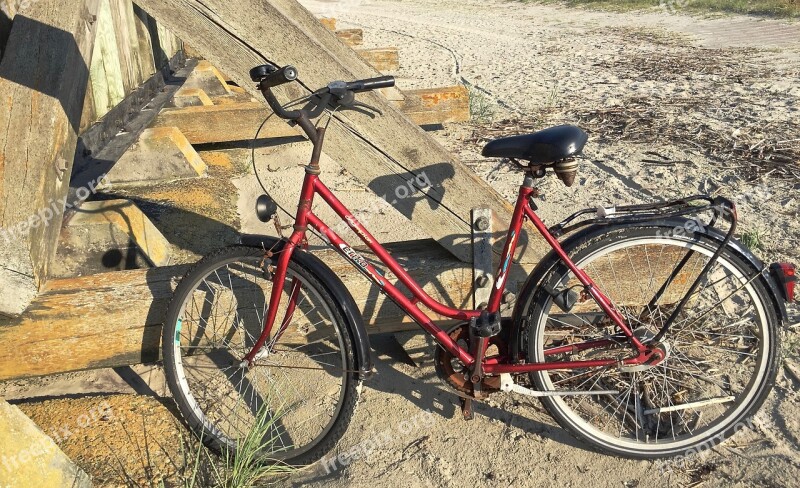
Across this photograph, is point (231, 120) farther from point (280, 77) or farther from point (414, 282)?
point (280, 77)

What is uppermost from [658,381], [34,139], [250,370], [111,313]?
[34,139]

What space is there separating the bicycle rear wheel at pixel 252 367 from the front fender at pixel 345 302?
3cm

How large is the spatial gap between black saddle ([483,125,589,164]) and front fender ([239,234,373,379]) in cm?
81

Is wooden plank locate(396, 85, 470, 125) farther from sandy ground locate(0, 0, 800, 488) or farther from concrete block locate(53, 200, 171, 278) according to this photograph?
concrete block locate(53, 200, 171, 278)

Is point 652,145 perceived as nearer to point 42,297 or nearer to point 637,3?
point 42,297

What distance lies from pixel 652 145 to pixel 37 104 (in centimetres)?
552

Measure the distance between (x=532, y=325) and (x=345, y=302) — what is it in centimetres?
78

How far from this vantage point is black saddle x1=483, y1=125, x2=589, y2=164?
233 cm

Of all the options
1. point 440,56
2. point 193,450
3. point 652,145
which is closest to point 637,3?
point 440,56

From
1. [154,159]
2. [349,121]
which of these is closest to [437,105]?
[154,159]

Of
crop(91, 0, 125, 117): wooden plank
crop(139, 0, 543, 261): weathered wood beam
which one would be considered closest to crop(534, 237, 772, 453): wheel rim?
crop(139, 0, 543, 261): weathered wood beam

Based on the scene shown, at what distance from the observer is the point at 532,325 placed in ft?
8.61

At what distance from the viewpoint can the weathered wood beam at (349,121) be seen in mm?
2461

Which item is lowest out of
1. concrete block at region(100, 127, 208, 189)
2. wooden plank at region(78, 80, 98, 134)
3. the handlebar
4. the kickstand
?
the kickstand
